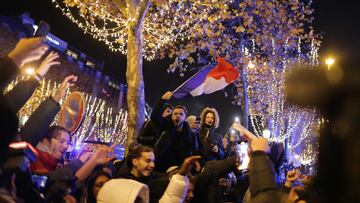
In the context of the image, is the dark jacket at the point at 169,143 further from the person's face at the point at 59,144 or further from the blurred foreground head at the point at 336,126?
the blurred foreground head at the point at 336,126

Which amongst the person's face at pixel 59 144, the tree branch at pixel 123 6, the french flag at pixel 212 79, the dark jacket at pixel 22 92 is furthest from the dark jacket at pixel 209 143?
the tree branch at pixel 123 6

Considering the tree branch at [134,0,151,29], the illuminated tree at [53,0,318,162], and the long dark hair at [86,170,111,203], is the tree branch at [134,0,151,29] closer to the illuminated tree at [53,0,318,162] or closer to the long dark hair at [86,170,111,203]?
the illuminated tree at [53,0,318,162]

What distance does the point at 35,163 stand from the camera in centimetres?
318

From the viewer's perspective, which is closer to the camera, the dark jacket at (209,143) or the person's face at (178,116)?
the person's face at (178,116)

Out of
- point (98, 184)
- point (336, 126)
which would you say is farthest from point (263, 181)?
point (98, 184)

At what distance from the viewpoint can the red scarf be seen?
3.15m

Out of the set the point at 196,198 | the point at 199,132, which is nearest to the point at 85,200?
the point at 196,198

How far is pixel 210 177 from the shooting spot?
4.87 metres

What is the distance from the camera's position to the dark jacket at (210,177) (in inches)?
188

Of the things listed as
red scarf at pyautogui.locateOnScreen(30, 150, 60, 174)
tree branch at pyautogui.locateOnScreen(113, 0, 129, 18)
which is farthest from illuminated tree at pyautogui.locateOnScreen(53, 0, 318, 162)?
red scarf at pyautogui.locateOnScreen(30, 150, 60, 174)

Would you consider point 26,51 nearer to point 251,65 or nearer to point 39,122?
point 39,122

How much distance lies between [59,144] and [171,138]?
1840mm

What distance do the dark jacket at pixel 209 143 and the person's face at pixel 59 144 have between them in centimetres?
245

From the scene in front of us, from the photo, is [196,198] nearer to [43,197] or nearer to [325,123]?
[43,197]
